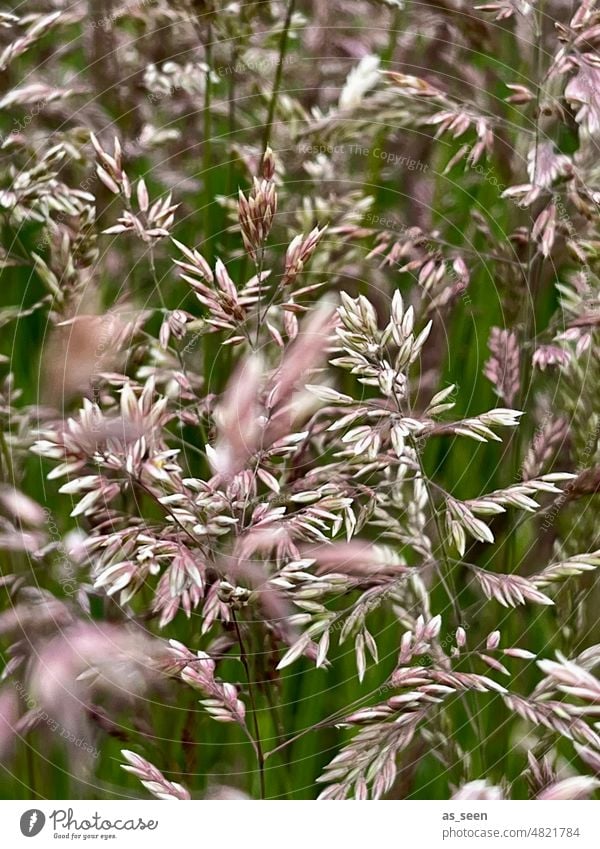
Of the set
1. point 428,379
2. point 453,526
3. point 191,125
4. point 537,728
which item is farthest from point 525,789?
point 191,125

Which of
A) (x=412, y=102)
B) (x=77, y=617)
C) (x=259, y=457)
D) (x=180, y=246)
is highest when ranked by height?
(x=412, y=102)

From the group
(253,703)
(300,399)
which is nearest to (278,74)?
(300,399)

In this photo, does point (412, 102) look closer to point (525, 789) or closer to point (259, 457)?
point (259, 457)
